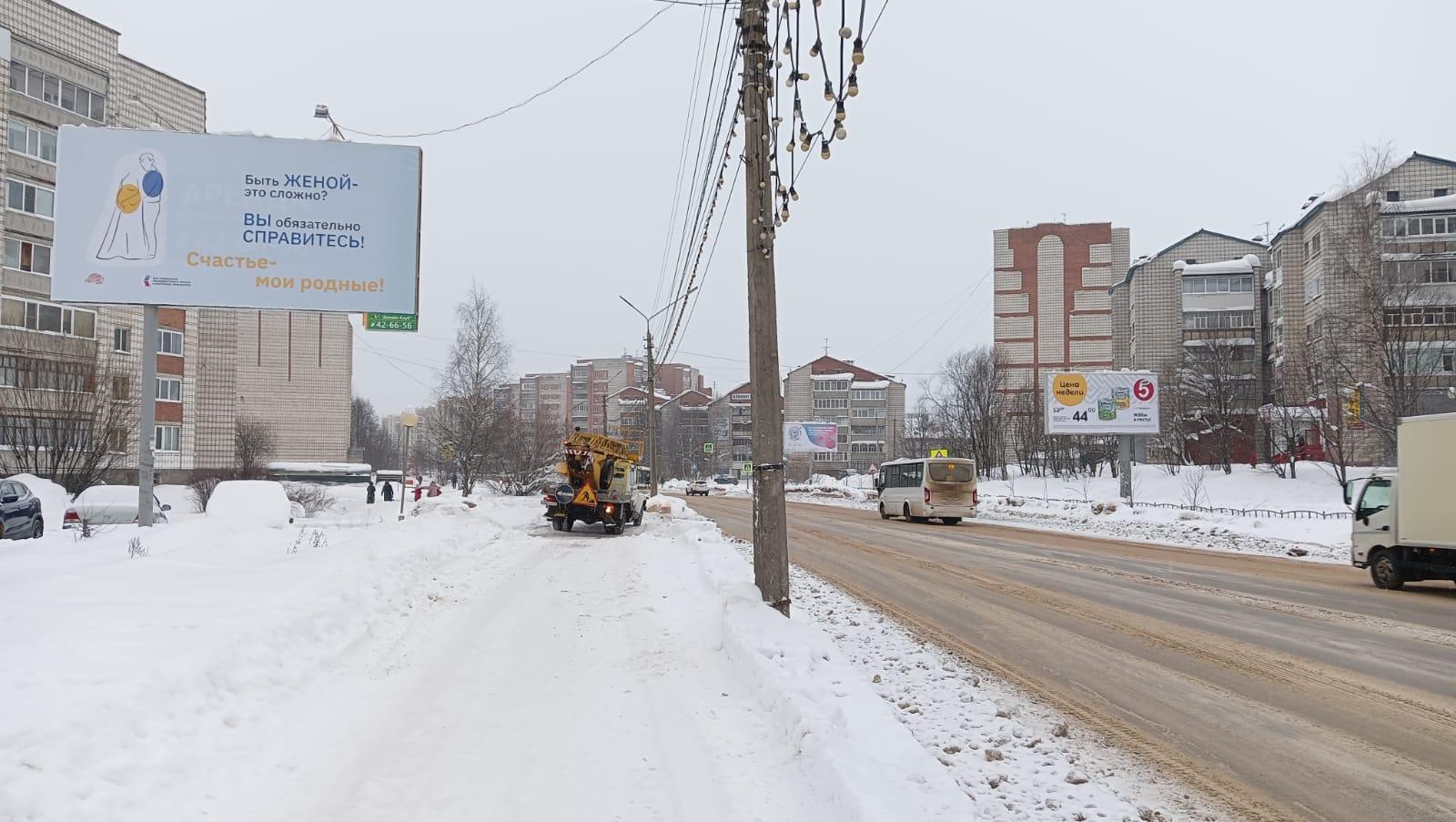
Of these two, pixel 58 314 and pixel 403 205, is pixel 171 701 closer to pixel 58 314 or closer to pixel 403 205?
pixel 403 205

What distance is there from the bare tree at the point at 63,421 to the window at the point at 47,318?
13.3m

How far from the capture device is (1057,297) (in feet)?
294

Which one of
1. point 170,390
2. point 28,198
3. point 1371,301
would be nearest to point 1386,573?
point 1371,301

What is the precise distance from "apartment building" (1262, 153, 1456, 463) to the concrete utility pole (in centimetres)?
3452

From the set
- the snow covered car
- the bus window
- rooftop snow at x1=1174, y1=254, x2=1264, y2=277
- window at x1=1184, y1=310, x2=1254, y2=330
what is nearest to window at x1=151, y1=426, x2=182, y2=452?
the snow covered car

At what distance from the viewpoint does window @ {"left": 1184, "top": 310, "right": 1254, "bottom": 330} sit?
6869 centimetres

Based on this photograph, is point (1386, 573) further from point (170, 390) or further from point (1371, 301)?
point (170, 390)

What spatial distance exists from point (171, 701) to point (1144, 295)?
79.1 metres

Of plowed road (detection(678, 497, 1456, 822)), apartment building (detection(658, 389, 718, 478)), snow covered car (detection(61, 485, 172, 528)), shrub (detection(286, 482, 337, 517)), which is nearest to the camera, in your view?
plowed road (detection(678, 497, 1456, 822))

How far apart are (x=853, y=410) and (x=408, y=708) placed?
112 m

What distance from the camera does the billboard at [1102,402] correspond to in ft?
128

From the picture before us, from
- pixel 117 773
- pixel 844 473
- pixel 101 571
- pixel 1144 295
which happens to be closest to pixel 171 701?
pixel 117 773

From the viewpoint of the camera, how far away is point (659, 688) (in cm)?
695

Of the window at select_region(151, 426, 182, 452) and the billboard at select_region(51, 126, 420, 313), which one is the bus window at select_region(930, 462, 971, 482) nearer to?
the billboard at select_region(51, 126, 420, 313)
